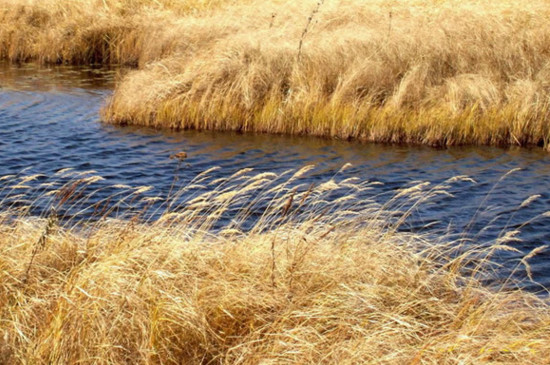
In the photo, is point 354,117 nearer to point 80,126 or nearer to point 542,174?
point 542,174

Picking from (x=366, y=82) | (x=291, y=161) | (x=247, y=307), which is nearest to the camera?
(x=247, y=307)

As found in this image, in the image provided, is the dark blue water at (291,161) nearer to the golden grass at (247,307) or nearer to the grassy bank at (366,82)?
the grassy bank at (366,82)

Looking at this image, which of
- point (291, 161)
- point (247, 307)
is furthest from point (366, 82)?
point (247, 307)

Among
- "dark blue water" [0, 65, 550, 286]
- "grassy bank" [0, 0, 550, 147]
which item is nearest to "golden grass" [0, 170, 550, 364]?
"dark blue water" [0, 65, 550, 286]

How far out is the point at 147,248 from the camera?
5797 millimetres

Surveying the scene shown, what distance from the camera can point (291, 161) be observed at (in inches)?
492

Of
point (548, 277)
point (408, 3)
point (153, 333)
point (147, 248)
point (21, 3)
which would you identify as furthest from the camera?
point (21, 3)

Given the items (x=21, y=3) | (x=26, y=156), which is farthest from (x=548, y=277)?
(x=21, y=3)

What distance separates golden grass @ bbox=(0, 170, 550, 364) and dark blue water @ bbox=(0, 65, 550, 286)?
306 cm

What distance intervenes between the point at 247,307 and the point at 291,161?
7.35 meters

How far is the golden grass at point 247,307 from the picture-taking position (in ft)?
15.3

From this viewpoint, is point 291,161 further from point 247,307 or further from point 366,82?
point 247,307

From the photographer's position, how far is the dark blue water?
9844 mm

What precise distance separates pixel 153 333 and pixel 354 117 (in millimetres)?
9435
